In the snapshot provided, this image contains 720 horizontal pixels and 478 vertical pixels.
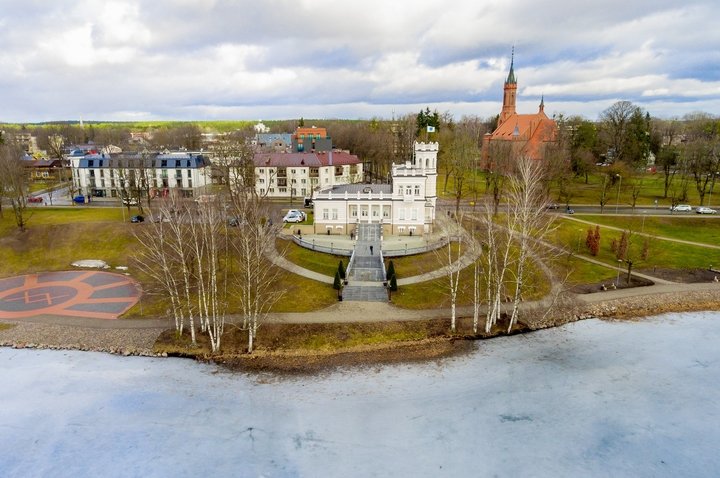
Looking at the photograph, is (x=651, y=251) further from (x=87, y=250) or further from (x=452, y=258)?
(x=87, y=250)

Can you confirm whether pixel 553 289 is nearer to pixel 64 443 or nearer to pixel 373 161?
pixel 64 443

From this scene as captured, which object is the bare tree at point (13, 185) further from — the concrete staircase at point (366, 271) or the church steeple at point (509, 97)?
the church steeple at point (509, 97)

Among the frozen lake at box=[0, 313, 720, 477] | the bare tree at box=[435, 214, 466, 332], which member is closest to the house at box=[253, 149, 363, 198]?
the bare tree at box=[435, 214, 466, 332]

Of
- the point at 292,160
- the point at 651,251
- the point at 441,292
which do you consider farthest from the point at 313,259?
the point at 292,160

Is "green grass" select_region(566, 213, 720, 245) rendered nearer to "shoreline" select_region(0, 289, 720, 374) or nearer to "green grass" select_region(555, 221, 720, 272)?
"green grass" select_region(555, 221, 720, 272)

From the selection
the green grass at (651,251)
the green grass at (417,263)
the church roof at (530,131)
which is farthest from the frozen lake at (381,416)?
the church roof at (530,131)

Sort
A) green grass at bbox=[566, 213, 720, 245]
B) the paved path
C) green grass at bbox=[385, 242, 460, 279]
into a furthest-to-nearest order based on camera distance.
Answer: green grass at bbox=[566, 213, 720, 245], green grass at bbox=[385, 242, 460, 279], the paved path
